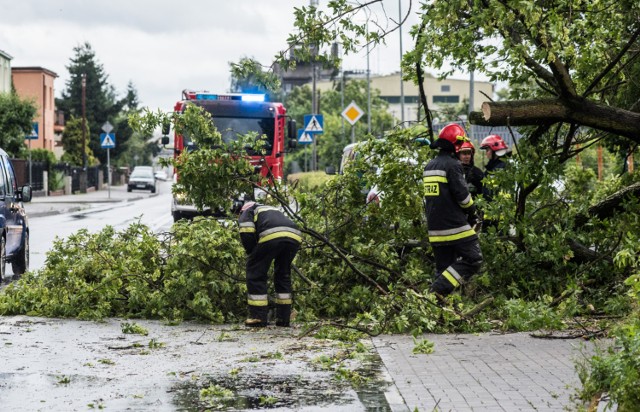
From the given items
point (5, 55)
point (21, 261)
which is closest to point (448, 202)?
point (21, 261)

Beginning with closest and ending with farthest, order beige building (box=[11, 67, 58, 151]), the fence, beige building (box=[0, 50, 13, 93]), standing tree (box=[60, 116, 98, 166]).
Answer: the fence → beige building (box=[0, 50, 13, 93]) → beige building (box=[11, 67, 58, 151]) → standing tree (box=[60, 116, 98, 166])

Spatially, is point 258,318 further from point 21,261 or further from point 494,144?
point 21,261

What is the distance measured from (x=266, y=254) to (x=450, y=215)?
5.92 ft

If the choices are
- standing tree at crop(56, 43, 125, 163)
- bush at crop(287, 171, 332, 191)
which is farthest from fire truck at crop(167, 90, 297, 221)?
standing tree at crop(56, 43, 125, 163)

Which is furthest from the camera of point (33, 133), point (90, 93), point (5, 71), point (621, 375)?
point (90, 93)

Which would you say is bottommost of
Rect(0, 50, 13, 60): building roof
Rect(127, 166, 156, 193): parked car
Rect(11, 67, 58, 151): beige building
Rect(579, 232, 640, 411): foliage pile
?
Rect(127, 166, 156, 193): parked car

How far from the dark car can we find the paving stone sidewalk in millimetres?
6797

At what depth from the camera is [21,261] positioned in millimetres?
15719

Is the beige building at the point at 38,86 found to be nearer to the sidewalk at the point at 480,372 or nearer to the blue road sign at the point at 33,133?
the blue road sign at the point at 33,133

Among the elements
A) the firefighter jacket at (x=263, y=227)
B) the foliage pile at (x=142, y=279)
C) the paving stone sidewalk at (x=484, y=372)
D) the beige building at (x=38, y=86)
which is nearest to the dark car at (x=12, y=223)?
the foliage pile at (x=142, y=279)

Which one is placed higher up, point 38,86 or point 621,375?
point 38,86

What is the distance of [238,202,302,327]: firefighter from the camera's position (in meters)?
10.4

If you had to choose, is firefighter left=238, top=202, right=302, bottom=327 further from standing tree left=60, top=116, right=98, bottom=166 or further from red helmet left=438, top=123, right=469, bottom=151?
standing tree left=60, top=116, right=98, bottom=166

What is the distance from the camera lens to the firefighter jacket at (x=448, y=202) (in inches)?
399
